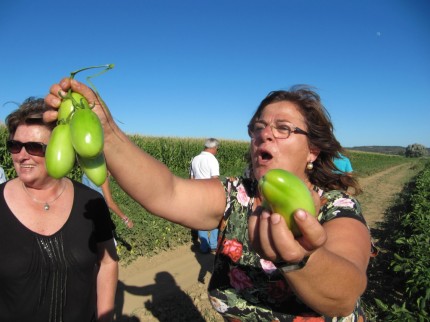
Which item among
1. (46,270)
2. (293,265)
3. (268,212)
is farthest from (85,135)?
(46,270)

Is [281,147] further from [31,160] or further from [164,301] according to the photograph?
[164,301]

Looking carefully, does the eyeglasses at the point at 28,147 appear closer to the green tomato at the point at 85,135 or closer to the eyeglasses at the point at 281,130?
the green tomato at the point at 85,135

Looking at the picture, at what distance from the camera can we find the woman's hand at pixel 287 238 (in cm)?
108

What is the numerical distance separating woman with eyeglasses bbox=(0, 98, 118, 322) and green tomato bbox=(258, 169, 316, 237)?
1497mm

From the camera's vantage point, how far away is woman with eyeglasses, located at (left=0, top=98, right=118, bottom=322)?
6.84 feet

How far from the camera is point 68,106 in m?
1.25

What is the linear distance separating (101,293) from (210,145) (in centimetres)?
508

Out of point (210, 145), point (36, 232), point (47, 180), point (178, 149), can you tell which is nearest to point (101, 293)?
point (36, 232)

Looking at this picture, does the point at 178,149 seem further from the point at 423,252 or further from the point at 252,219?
the point at 252,219

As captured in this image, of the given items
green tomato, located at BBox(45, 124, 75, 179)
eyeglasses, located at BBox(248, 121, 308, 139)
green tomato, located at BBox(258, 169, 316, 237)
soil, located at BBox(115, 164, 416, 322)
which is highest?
eyeglasses, located at BBox(248, 121, 308, 139)

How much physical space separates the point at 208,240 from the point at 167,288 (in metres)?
1.70

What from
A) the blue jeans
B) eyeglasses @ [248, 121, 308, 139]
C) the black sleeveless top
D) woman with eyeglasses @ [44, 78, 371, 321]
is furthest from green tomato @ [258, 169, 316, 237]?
the blue jeans

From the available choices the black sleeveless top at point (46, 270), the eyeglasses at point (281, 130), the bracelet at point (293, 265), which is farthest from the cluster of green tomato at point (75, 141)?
the black sleeveless top at point (46, 270)

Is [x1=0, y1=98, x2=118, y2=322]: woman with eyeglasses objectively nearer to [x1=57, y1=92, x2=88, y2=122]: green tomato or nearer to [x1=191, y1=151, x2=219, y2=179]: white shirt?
[x1=57, y1=92, x2=88, y2=122]: green tomato
